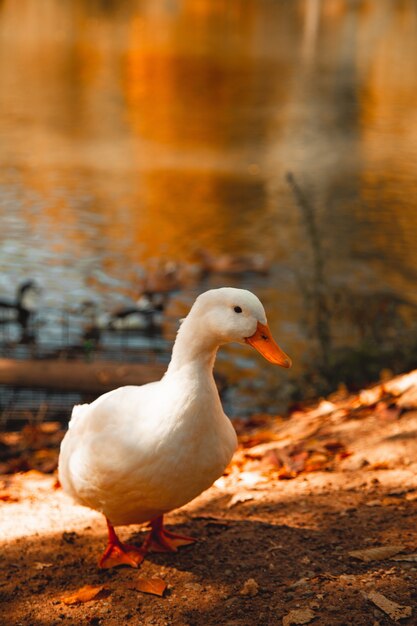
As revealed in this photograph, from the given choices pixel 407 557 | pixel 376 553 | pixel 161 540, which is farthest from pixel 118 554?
pixel 407 557

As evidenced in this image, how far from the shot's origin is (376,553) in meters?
3.63

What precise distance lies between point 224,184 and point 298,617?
37.3 ft

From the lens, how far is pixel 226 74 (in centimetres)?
2416

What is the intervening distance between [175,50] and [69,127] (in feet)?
39.1

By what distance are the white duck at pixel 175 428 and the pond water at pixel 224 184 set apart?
341 cm

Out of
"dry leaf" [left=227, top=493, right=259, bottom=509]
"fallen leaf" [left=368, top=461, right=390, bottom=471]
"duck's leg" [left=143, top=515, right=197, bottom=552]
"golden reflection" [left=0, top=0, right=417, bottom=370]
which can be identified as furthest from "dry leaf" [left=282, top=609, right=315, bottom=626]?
"golden reflection" [left=0, top=0, right=417, bottom=370]

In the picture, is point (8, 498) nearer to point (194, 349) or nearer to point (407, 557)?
point (194, 349)

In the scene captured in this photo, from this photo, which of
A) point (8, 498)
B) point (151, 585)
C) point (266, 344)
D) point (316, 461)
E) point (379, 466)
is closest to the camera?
point (266, 344)

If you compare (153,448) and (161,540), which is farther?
(161,540)

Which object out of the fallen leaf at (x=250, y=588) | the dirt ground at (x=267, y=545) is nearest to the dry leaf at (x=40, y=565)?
the dirt ground at (x=267, y=545)

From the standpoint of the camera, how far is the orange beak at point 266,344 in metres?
3.44

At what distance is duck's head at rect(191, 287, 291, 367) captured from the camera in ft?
11.0

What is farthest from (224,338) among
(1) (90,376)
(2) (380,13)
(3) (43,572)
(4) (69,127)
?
(2) (380,13)

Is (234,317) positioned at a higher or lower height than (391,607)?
higher
